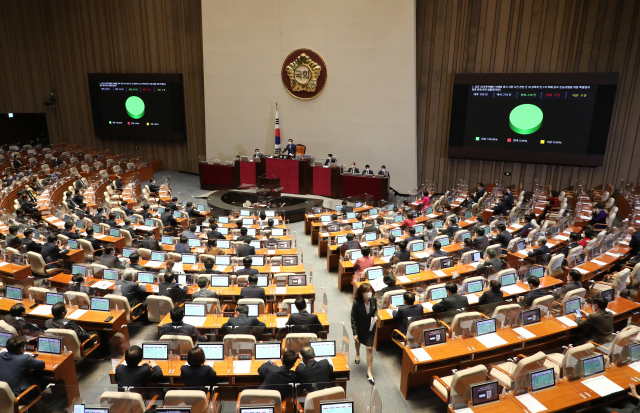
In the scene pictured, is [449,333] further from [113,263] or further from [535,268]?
[113,263]

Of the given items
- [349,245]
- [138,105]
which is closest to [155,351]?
[349,245]

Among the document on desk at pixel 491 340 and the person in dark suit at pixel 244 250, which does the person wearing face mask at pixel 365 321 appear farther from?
the person in dark suit at pixel 244 250

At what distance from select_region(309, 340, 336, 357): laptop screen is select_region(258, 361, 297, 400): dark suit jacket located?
60 cm

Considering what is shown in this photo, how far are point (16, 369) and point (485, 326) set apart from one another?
5678mm

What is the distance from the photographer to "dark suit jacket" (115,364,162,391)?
4.70m

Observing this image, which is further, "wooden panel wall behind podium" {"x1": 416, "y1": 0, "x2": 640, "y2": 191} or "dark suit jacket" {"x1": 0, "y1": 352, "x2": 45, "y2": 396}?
"wooden panel wall behind podium" {"x1": 416, "y1": 0, "x2": 640, "y2": 191}

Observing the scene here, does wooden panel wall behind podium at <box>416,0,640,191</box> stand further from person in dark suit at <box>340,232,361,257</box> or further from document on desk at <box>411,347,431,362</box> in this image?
document on desk at <box>411,347,431,362</box>

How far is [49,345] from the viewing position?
17.7 feet

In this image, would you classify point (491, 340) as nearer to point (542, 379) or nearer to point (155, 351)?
point (542, 379)

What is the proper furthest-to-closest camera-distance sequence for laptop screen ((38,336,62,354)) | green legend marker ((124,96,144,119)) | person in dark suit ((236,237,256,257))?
green legend marker ((124,96,144,119))
person in dark suit ((236,237,256,257))
laptop screen ((38,336,62,354))

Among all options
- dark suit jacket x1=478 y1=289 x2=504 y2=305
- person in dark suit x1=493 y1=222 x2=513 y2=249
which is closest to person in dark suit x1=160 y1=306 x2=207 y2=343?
dark suit jacket x1=478 y1=289 x2=504 y2=305

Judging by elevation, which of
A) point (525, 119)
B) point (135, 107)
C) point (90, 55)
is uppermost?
point (90, 55)

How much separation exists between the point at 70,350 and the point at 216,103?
16.0 meters

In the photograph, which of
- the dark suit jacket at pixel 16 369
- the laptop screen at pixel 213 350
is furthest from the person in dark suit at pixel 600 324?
the dark suit jacket at pixel 16 369
